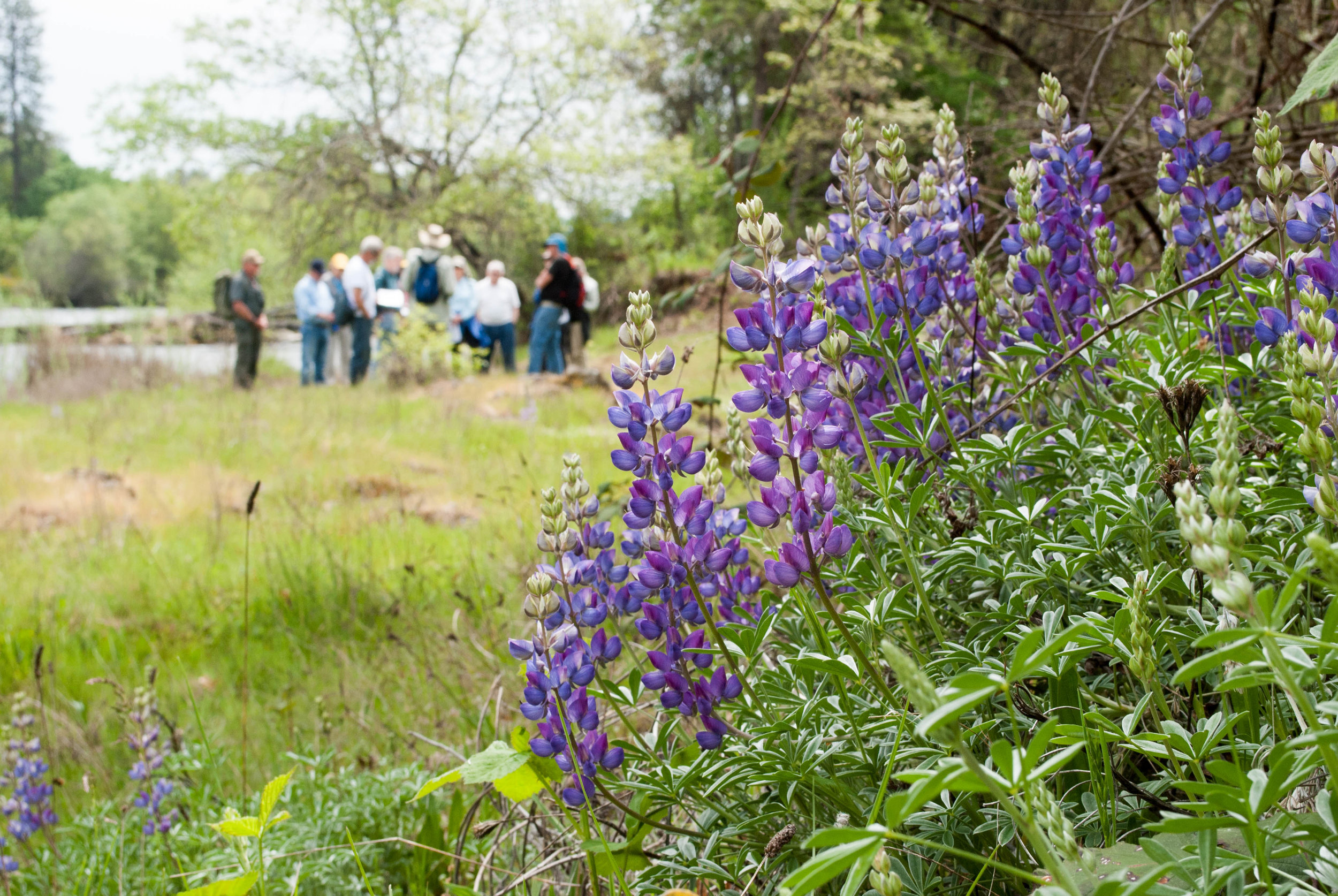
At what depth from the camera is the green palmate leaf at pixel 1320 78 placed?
1.07m

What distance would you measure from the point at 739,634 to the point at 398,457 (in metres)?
6.79

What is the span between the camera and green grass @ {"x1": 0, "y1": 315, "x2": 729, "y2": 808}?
3.21 metres

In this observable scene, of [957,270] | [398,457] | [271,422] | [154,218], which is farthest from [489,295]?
[154,218]

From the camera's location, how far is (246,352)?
→ 44.7 feet

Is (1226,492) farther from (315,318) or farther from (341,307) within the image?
(341,307)

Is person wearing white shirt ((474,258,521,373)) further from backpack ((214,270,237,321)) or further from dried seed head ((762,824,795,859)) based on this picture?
dried seed head ((762,824,795,859))

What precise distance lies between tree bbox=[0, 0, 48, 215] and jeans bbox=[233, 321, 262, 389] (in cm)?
8125

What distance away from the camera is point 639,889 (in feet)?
4.13

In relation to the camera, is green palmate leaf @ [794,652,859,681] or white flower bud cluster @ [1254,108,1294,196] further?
white flower bud cluster @ [1254,108,1294,196]

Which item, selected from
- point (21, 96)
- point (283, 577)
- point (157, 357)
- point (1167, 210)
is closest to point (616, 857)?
point (1167, 210)

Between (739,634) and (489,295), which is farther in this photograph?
(489,295)

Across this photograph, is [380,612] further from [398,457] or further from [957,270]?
[398,457]

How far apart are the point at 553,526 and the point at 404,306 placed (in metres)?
13.5

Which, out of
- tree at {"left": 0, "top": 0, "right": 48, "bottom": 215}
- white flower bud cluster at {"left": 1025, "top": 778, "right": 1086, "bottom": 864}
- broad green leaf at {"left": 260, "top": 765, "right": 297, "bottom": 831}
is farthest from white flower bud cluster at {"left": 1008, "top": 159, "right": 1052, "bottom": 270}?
tree at {"left": 0, "top": 0, "right": 48, "bottom": 215}
